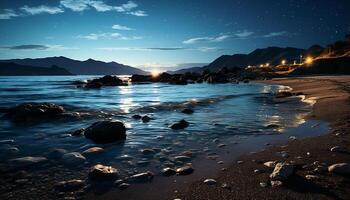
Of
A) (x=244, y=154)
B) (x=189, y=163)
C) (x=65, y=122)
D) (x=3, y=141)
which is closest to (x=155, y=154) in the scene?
(x=189, y=163)

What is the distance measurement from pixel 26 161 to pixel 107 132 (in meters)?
2.54

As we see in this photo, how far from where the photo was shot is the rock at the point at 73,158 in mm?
5938

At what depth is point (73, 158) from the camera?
20.2ft

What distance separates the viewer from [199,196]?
408 centimetres

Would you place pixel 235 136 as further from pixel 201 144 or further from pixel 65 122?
pixel 65 122

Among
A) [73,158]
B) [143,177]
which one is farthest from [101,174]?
[73,158]

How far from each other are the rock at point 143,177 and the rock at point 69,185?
0.91 metres

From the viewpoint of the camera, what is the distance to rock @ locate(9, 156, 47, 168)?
578cm

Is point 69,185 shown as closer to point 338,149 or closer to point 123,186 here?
point 123,186

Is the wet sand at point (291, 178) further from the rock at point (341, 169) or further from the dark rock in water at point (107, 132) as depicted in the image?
the dark rock in water at point (107, 132)

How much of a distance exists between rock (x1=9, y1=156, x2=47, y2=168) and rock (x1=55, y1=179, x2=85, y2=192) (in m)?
1.61

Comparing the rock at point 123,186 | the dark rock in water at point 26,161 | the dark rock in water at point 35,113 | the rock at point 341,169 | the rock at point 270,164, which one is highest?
the dark rock in water at point 35,113

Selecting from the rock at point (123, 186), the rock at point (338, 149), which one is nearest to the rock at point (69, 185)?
the rock at point (123, 186)

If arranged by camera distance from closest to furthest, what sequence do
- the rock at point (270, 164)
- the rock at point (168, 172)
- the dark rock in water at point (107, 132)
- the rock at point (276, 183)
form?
1. the rock at point (276, 183)
2. the rock at point (168, 172)
3. the rock at point (270, 164)
4. the dark rock in water at point (107, 132)
